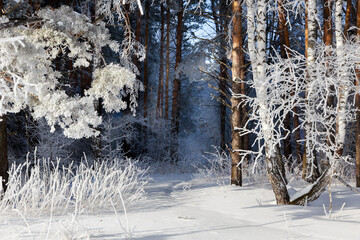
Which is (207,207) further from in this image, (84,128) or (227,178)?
(227,178)

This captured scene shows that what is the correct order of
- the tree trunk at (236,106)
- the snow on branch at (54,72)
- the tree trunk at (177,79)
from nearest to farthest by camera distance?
1. the snow on branch at (54,72)
2. the tree trunk at (236,106)
3. the tree trunk at (177,79)

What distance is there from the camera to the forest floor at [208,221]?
3.35m

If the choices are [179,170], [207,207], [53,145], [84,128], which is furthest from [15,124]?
[207,207]

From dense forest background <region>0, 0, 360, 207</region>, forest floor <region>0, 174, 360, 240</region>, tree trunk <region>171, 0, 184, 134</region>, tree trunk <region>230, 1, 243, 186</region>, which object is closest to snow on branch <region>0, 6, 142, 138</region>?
dense forest background <region>0, 0, 360, 207</region>

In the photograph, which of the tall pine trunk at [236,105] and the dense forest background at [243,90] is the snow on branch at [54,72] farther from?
the tall pine trunk at [236,105]

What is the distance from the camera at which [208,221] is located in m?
4.26

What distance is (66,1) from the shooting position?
506 inches

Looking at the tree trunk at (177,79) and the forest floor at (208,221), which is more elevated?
the tree trunk at (177,79)

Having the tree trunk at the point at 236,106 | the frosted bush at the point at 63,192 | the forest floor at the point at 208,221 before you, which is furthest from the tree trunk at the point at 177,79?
the frosted bush at the point at 63,192

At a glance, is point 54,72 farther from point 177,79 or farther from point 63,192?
point 177,79

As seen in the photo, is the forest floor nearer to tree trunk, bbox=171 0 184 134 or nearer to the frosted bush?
the frosted bush

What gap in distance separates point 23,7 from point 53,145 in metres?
4.38

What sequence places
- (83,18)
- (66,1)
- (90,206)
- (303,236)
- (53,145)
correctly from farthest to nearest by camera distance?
(66,1) < (53,145) < (83,18) < (90,206) < (303,236)

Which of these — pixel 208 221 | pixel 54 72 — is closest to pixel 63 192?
pixel 54 72
